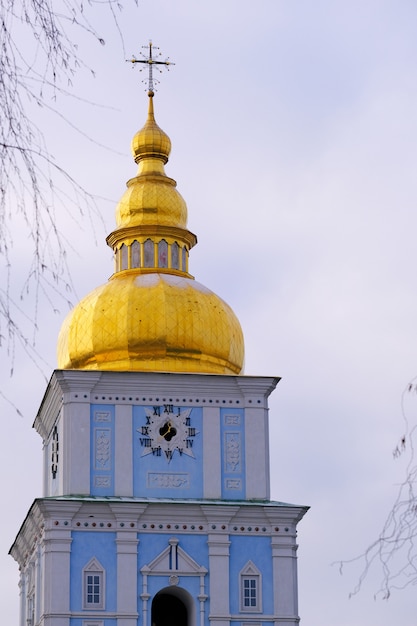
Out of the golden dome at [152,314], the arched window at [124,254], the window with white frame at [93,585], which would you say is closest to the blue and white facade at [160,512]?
the window with white frame at [93,585]

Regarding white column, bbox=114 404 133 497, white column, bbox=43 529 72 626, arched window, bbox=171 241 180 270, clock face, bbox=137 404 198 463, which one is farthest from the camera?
arched window, bbox=171 241 180 270

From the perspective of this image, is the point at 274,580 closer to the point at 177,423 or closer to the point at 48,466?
the point at 177,423

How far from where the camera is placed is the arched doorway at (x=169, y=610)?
86.4 ft

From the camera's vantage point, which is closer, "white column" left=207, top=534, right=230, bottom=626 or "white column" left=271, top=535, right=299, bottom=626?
"white column" left=207, top=534, right=230, bottom=626

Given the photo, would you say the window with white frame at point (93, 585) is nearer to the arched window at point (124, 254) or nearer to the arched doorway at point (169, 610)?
the arched doorway at point (169, 610)

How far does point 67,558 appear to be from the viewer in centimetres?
2527

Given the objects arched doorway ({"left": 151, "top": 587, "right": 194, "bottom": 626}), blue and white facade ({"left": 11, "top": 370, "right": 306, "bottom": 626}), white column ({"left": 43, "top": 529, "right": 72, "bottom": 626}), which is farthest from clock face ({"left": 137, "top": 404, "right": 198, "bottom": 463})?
arched doorway ({"left": 151, "top": 587, "right": 194, "bottom": 626})

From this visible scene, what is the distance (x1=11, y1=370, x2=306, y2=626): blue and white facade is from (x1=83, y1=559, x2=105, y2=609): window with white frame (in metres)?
0.02

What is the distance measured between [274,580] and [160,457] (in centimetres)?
288

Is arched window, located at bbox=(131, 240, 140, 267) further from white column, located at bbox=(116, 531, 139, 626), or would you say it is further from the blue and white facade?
white column, located at bbox=(116, 531, 139, 626)

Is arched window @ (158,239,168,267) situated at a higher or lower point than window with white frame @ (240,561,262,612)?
higher

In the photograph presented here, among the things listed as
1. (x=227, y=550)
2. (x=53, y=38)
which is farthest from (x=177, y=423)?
(x=53, y=38)

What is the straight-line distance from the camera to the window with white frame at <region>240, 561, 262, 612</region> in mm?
25609

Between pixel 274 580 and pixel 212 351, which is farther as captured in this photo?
pixel 212 351
